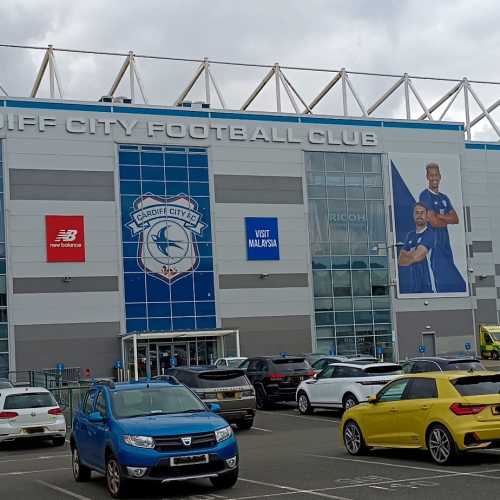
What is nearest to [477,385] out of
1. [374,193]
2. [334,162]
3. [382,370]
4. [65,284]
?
[382,370]

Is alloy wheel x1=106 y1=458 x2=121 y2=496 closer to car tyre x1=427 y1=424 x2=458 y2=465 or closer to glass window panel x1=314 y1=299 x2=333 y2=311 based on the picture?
car tyre x1=427 y1=424 x2=458 y2=465

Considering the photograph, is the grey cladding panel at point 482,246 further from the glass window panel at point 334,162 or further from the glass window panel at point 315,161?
the glass window panel at point 315,161

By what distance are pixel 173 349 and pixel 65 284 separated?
723 centimetres

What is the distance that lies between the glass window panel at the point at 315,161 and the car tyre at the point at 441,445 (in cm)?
4232

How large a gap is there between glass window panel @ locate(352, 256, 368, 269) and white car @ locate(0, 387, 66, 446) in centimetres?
3541

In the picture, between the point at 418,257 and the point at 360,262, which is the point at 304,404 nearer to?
the point at 360,262

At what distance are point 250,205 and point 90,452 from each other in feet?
133

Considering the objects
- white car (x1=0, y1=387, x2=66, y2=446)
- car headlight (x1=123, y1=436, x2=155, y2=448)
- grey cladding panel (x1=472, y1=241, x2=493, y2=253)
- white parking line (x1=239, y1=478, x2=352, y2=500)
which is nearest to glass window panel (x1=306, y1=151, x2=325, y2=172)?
grey cladding panel (x1=472, y1=241, x2=493, y2=253)

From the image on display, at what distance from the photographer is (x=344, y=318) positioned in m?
56.1

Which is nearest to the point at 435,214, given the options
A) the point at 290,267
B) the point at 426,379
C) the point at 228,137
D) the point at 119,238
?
the point at 290,267

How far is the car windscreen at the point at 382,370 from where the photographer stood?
81.4ft

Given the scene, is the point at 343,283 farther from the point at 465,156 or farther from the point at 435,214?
the point at 465,156

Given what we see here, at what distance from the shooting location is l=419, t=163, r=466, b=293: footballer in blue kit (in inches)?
2287

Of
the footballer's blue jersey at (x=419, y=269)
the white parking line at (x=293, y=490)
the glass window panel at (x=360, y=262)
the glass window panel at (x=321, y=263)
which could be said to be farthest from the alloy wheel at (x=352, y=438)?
the footballer's blue jersey at (x=419, y=269)
